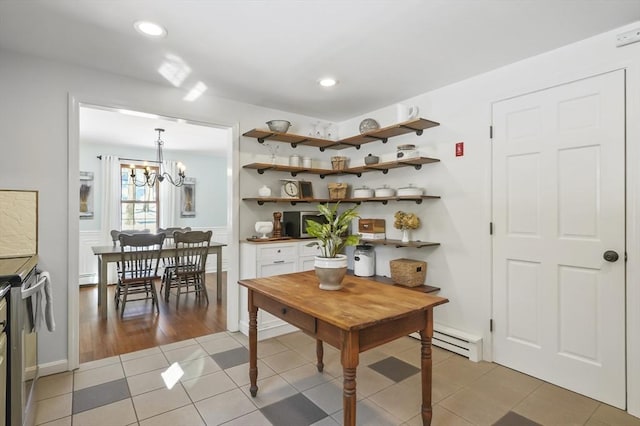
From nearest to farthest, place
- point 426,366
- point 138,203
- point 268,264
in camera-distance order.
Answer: point 426,366 < point 268,264 < point 138,203

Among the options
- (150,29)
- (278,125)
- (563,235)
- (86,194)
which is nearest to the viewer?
(150,29)

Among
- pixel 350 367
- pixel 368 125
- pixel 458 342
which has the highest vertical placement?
pixel 368 125

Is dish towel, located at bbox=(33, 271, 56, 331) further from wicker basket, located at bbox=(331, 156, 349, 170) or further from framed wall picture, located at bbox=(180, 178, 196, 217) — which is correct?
framed wall picture, located at bbox=(180, 178, 196, 217)

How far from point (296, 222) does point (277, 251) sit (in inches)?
17.2

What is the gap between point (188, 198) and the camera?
6625 mm

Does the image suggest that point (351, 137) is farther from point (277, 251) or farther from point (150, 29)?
point (150, 29)

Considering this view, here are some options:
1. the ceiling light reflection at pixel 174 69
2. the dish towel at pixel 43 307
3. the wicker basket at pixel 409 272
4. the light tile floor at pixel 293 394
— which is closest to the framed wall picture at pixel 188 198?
the ceiling light reflection at pixel 174 69

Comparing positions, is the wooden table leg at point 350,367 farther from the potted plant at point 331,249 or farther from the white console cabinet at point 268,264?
the white console cabinet at point 268,264

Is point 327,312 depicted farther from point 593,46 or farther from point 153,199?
point 153,199

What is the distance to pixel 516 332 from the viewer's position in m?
2.61

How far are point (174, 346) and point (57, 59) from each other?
2558 millimetres

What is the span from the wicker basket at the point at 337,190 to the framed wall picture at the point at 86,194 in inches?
171

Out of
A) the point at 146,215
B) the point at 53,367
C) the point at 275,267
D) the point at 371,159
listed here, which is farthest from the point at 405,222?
the point at 146,215

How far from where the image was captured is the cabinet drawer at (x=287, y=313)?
5.66 ft
